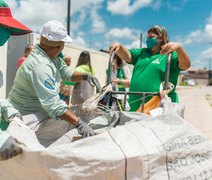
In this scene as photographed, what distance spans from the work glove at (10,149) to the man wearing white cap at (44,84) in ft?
1.51

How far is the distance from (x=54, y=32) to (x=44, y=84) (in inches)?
15.1

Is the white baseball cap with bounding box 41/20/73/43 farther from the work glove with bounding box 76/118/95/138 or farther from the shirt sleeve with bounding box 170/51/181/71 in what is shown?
the shirt sleeve with bounding box 170/51/181/71

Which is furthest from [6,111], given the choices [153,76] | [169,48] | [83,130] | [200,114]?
[200,114]

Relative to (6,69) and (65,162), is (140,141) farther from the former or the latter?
(6,69)

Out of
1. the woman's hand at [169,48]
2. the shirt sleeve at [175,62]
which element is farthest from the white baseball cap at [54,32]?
the shirt sleeve at [175,62]

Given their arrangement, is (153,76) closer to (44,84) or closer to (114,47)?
(114,47)

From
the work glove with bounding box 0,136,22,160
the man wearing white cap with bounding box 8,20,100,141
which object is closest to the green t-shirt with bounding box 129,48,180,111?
the man wearing white cap with bounding box 8,20,100,141

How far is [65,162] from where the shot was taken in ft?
5.66

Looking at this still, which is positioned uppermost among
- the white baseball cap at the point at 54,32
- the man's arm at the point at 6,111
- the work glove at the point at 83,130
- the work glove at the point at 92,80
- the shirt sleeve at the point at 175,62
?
the white baseball cap at the point at 54,32

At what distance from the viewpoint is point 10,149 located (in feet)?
5.82

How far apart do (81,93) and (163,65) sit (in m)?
2.82

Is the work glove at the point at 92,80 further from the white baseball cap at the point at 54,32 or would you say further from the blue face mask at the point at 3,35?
the blue face mask at the point at 3,35

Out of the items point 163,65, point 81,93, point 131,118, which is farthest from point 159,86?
point 81,93

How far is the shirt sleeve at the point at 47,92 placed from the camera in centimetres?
221
